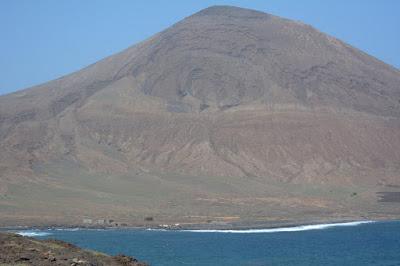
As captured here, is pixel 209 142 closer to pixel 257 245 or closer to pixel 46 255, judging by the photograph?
pixel 257 245

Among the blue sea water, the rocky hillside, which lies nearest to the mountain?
the blue sea water

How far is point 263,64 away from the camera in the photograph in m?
193

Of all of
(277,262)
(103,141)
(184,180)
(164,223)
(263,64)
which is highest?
(263,64)

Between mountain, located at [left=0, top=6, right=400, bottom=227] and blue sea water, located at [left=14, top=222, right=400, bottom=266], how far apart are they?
1499cm

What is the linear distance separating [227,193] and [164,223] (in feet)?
91.7

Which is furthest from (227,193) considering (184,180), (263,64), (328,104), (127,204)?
(263,64)

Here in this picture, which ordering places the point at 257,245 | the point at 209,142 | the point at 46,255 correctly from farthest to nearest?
the point at 209,142
the point at 257,245
the point at 46,255

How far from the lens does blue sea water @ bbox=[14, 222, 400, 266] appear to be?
221ft

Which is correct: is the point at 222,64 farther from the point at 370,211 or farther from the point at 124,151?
the point at 370,211

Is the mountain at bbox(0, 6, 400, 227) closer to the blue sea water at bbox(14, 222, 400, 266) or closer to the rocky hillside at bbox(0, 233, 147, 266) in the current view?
the blue sea water at bbox(14, 222, 400, 266)

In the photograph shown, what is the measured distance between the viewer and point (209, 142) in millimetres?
161250

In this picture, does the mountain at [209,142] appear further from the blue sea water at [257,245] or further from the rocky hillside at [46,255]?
the rocky hillside at [46,255]

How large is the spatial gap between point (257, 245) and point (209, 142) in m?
79.8

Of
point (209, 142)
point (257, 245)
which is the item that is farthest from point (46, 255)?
point (209, 142)
